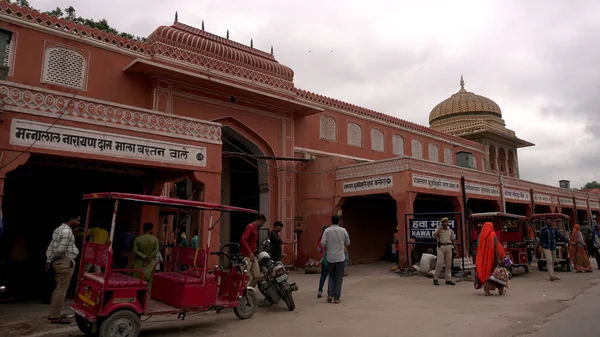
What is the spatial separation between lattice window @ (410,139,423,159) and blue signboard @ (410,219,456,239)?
10.4m

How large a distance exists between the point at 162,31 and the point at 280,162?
6.03m

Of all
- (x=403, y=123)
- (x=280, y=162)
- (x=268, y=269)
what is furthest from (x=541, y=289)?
(x=403, y=123)

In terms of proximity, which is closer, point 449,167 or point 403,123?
point 449,167

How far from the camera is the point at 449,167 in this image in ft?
51.6

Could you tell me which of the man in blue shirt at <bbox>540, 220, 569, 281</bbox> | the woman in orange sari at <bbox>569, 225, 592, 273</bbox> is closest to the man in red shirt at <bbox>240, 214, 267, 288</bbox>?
the man in blue shirt at <bbox>540, 220, 569, 281</bbox>

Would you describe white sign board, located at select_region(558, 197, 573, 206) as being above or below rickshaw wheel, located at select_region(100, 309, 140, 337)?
above

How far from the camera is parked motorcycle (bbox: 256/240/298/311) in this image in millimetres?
7098

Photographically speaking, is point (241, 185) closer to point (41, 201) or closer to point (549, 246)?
point (41, 201)

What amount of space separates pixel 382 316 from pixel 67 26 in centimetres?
1121

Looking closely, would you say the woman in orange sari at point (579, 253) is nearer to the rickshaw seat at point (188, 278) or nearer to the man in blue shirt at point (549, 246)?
the man in blue shirt at point (549, 246)

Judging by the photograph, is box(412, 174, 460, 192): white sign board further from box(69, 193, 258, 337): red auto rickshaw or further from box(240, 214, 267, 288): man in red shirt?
box(69, 193, 258, 337): red auto rickshaw

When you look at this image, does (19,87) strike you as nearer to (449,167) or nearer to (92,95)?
(92,95)

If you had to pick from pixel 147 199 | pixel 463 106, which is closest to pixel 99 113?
pixel 147 199

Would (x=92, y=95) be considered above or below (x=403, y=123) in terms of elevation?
below
